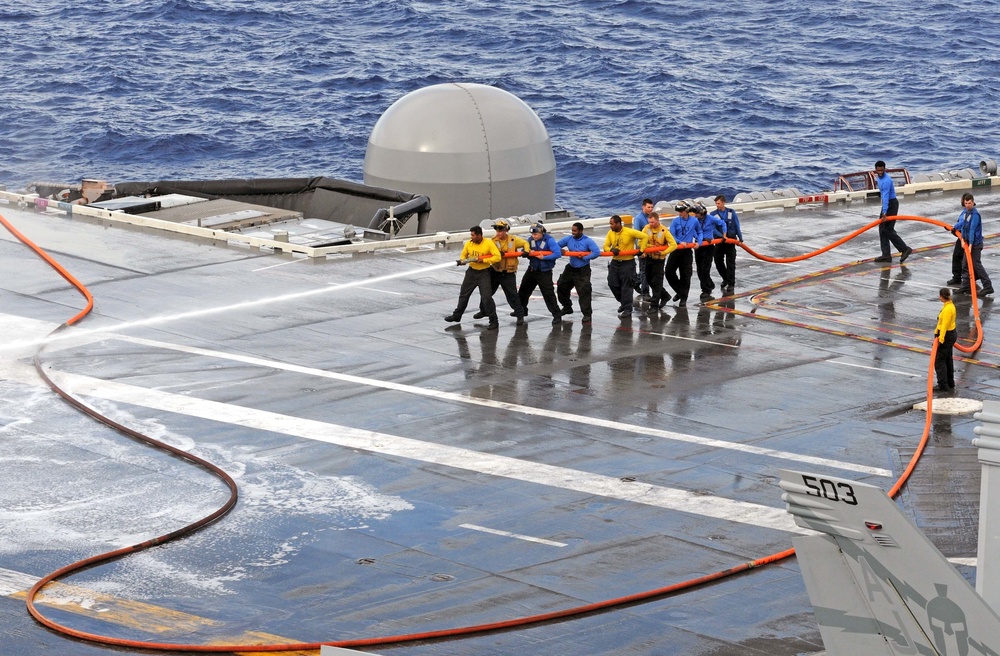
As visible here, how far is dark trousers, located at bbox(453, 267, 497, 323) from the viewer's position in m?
24.9

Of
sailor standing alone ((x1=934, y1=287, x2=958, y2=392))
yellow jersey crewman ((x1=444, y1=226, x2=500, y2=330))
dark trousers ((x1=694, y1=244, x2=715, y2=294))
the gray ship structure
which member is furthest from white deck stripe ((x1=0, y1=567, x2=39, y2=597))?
dark trousers ((x1=694, y1=244, x2=715, y2=294))

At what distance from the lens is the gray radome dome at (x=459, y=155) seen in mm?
38688

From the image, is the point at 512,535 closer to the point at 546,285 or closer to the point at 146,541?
the point at 146,541

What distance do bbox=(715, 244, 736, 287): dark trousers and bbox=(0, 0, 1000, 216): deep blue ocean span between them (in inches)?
889

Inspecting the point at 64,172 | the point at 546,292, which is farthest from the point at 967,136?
the point at 546,292

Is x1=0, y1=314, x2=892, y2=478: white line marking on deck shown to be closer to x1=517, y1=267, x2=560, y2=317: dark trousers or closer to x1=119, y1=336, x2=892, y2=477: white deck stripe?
x1=119, y1=336, x2=892, y2=477: white deck stripe

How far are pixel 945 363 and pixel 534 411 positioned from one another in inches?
254

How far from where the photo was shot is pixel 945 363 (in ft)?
70.1

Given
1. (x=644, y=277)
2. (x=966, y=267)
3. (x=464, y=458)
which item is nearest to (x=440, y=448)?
(x=464, y=458)

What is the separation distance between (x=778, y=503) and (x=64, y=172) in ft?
165

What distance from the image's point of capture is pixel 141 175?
195ft

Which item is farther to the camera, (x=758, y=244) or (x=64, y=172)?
(x=64, y=172)

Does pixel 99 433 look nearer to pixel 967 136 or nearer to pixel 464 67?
pixel 967 136

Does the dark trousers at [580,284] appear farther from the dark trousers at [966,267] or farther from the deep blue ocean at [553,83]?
the deep blue ocean at [553,83]
